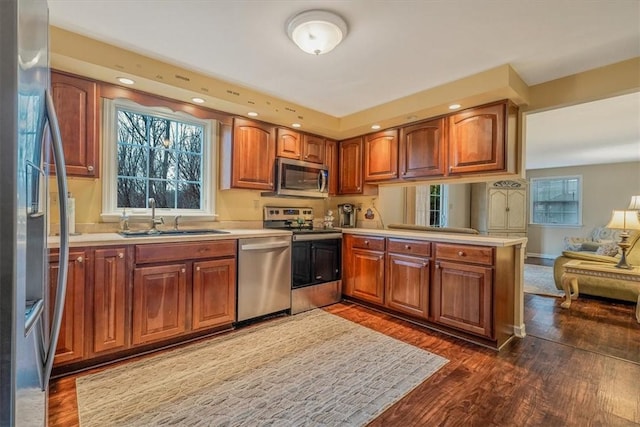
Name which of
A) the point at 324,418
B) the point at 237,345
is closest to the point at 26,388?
the point at 324,418

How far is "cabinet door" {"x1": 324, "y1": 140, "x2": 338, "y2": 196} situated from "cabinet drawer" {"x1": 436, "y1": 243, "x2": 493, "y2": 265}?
182 cm

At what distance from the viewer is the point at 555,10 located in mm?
1853

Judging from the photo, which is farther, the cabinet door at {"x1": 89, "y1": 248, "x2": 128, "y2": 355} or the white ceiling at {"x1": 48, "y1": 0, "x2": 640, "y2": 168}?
the cabinet door at {"x1": 89, "y1": 248, "x2": 128, "y2": 355}

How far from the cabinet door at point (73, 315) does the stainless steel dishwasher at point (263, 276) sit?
1.19 meters

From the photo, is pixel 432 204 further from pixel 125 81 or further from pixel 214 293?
pixel 125 81

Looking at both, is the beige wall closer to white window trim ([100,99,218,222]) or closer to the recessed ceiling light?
white window trim ([100,99,218,222])

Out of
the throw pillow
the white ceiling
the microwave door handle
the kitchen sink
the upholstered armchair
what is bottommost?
the upholstered armchair

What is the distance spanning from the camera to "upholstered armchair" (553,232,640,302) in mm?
3787

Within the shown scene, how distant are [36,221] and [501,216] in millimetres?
7539

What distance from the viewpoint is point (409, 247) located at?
3.16 meters

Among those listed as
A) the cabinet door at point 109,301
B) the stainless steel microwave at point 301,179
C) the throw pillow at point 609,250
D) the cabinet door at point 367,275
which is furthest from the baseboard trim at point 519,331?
the cabinet door at point 109,301

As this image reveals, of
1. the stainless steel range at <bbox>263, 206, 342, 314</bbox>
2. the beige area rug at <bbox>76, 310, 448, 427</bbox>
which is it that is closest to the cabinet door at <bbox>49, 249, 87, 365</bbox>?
the beige area rug at <bbox>76, 310, 448, 427</bbox>

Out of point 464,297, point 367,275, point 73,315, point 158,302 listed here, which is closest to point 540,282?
point 464,297

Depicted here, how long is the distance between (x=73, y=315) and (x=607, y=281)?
18.5ft
